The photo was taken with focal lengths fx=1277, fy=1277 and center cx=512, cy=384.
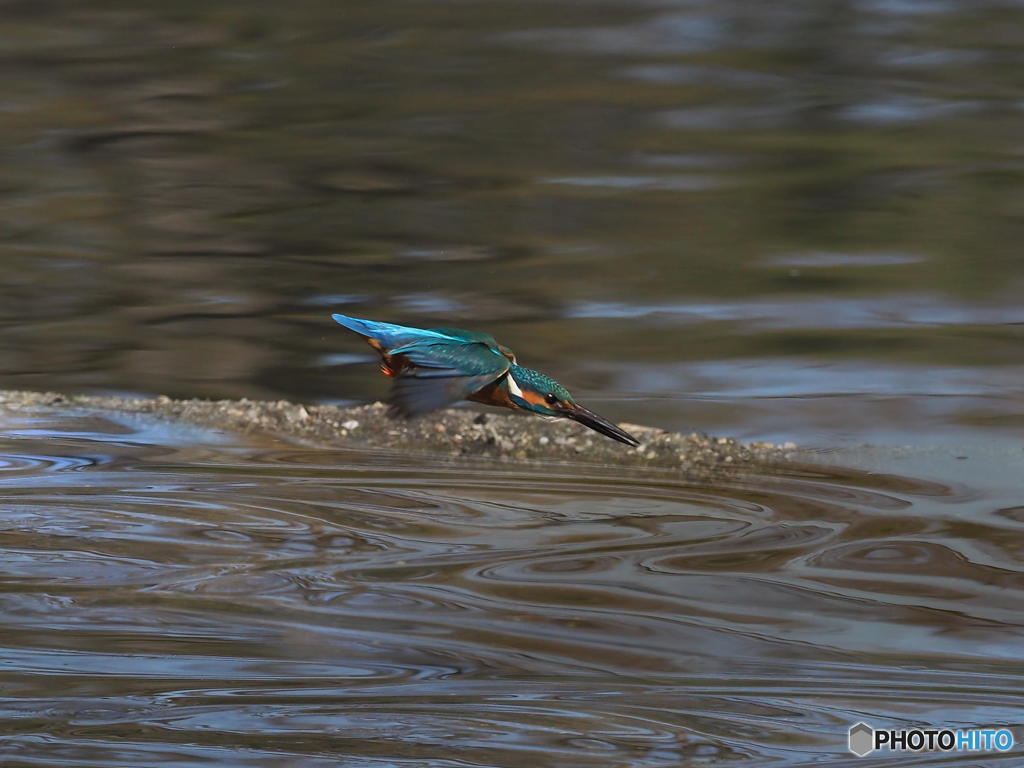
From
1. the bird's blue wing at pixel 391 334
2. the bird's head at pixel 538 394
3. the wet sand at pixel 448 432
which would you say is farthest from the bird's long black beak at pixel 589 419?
the wet sand at pixel 448 432

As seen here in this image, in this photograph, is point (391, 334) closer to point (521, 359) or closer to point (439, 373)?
point (439, 373)

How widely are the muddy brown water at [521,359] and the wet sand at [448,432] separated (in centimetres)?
5

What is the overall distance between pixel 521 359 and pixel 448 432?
348 millimetres

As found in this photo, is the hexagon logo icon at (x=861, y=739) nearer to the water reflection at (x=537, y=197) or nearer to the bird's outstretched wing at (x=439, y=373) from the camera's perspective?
the bird's outstretched wing at (x=439, y=373)

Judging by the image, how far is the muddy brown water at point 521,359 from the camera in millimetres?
1551

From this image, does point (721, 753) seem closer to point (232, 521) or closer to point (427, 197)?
point (232, 521)

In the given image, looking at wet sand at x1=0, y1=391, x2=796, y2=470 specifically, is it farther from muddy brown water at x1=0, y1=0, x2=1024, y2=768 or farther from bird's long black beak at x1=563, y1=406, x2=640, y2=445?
bird's long black beak at x1=563, y1=406, x2=640, y2=445

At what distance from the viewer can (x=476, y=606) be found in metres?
1.79

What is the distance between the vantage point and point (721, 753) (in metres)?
1.42

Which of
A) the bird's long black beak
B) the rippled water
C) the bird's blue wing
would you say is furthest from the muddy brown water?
the bird's blue wing

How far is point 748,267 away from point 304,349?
100 cm

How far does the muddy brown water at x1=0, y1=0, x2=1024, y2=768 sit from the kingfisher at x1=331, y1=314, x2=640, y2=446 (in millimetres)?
372

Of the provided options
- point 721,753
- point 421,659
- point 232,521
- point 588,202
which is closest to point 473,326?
point 588,202

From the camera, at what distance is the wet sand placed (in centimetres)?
229
